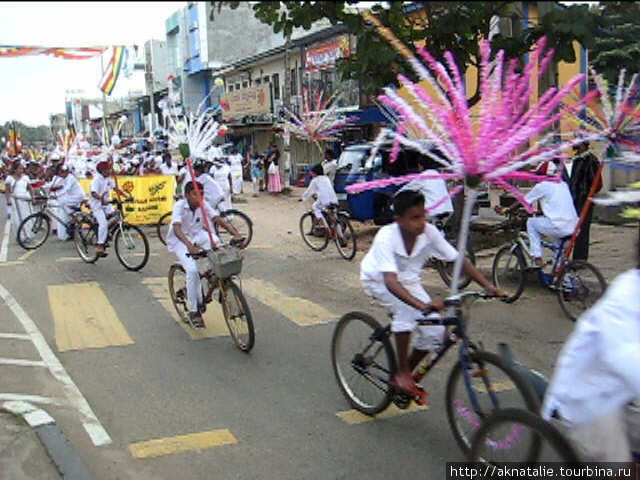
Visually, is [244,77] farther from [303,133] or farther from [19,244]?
[19,244]

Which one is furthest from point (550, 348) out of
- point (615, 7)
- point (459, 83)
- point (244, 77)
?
point (244, 77)

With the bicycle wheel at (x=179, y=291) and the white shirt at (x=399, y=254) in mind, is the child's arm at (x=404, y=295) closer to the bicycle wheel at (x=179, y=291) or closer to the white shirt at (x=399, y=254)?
the white shirt at (x=399, y=254)

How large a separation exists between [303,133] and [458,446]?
18247 millimetres

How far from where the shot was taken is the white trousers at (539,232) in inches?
300

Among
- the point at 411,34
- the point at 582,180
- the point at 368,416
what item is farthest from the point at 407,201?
the point at 582,180

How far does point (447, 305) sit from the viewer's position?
13.3ft

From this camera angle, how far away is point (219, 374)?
6.06 metres

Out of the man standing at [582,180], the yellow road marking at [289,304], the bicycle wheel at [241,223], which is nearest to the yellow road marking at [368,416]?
the yellow road marking at [289,304]

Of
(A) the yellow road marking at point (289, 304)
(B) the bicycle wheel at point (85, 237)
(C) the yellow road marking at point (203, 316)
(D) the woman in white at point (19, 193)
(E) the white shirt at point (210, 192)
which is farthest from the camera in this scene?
(D) the woman in white at point (19, 193)

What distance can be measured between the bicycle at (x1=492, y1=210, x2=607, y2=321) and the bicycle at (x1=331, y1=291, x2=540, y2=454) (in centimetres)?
225

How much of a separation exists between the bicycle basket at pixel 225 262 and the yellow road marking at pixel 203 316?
1032 mm

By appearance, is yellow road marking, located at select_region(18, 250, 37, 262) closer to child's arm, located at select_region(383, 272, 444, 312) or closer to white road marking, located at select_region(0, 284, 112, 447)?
white road marking, located at select_region(0, 284, 112, 447)

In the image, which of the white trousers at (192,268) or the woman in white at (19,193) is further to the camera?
the woman in white at (19,193)

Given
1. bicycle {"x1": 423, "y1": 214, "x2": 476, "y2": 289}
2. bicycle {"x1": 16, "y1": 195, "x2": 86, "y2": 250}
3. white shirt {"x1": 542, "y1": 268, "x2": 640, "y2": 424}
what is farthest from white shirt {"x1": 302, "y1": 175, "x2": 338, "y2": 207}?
white shirt {"x1": 542, "y1": 268, "x2": 640, "y2": 424}
